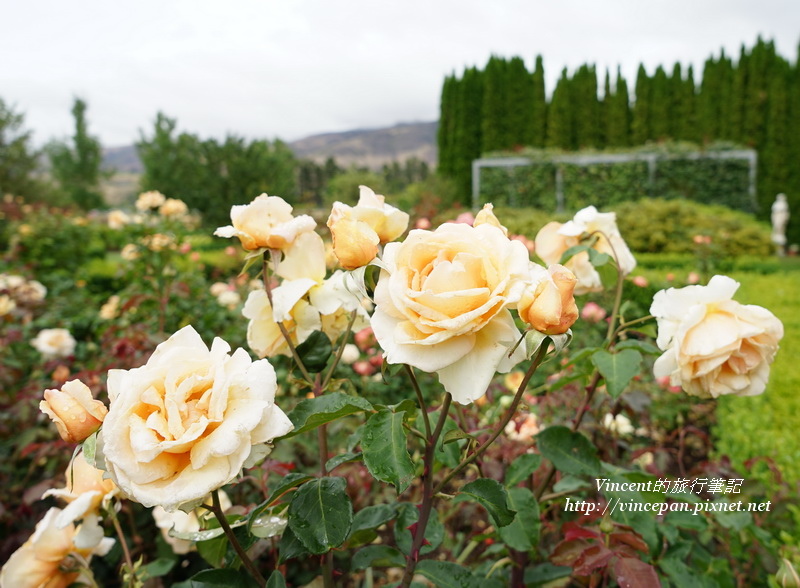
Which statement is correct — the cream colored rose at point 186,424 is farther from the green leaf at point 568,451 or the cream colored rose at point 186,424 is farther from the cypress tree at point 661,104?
the cypress tree at point 661,104

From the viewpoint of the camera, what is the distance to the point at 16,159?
1448cm

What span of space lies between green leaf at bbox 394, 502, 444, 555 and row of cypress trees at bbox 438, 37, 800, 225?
44.6 feet

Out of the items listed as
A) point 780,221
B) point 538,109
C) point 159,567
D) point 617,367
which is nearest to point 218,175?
point 538,109

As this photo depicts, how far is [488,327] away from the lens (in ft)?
1.56

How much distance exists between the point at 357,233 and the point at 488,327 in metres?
0.16

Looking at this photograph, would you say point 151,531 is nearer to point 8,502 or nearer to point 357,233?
point 8,502

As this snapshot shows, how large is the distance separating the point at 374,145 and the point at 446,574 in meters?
113

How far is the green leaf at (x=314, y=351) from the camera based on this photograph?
Answer: 25.8 inches

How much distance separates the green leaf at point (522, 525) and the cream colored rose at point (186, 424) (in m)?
0.41

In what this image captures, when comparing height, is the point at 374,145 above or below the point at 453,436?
above

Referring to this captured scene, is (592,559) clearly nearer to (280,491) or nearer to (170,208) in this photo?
(280,491)

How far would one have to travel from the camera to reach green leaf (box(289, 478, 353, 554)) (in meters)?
0.51

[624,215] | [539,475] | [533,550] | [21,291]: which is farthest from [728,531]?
[624,215]

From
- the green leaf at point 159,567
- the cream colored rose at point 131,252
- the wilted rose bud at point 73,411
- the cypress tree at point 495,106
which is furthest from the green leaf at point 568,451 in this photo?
the cypress tree at point 495,106
